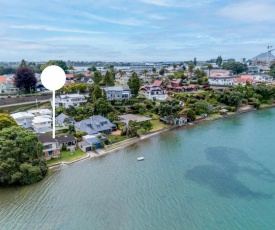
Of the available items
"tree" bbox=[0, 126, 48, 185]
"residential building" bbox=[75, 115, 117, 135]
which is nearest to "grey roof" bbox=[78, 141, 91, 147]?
"residential building" bbox=[75, 115, 117, 135]

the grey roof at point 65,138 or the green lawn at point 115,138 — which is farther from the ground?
the grey roof at point 65,138

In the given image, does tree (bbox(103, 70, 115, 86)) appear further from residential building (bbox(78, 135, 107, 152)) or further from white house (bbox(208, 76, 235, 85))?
white house (bbox(208, 76, 235, 85))

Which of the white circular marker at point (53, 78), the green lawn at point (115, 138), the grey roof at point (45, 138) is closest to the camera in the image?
the white circular marker at point (53, 78)

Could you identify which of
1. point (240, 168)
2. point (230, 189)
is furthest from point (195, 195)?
point (240, 168)

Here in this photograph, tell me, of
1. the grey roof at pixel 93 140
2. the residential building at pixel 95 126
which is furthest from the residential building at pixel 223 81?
the grey roof at pixel 93 140

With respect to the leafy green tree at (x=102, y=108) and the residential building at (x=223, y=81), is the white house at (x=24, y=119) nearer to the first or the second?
the leafy green tree at (x=102, y=108)

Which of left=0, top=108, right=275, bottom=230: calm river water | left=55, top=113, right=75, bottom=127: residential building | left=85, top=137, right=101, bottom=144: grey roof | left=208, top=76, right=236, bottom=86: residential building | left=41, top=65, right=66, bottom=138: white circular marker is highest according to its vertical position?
left=41, top=65, right=66, bottom=138: white circular marker

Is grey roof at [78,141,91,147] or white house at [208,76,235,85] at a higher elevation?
white house at [208,76,235,85]
